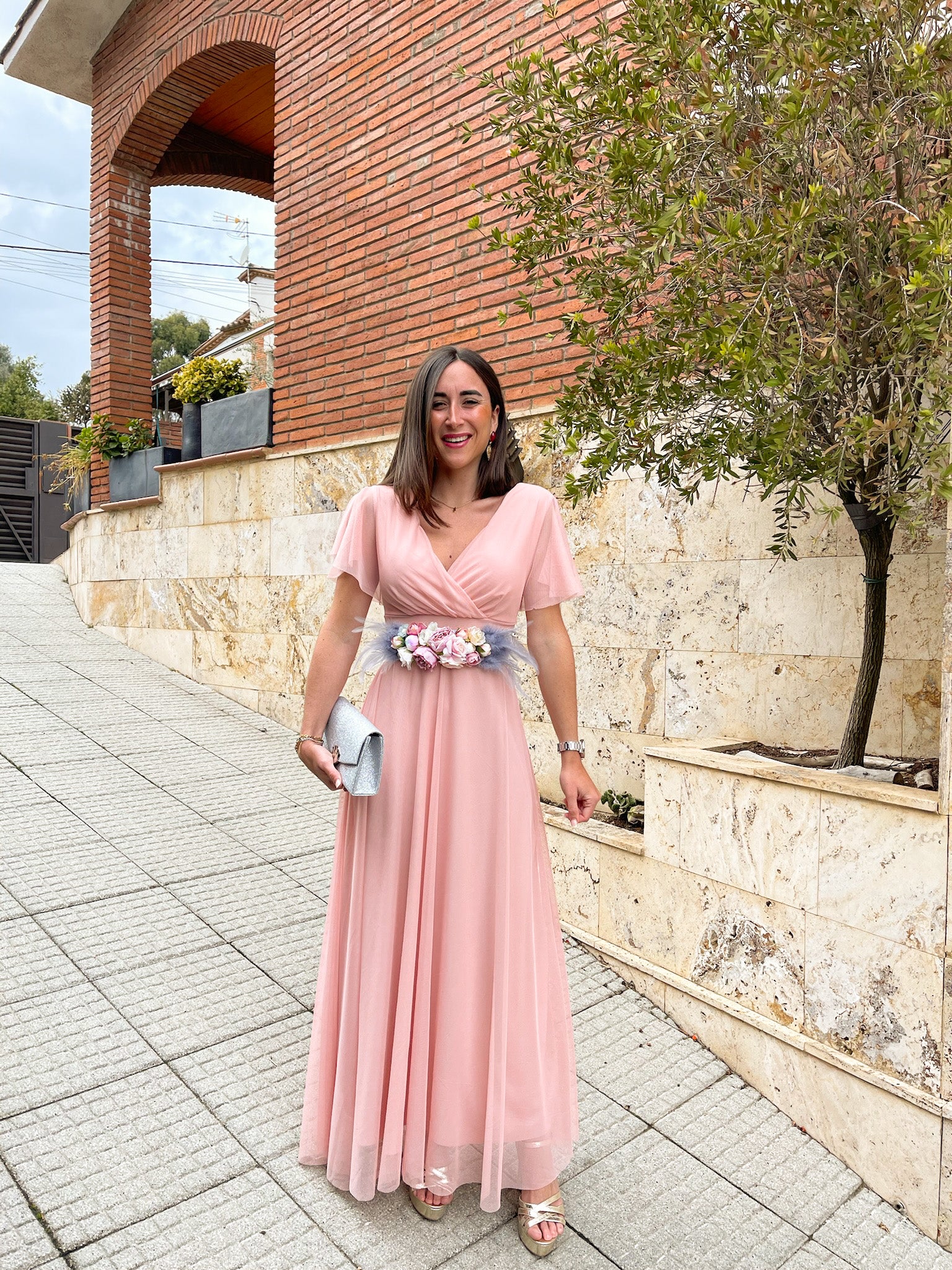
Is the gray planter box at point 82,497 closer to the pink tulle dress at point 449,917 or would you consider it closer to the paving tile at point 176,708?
the paving tile at point 176,708

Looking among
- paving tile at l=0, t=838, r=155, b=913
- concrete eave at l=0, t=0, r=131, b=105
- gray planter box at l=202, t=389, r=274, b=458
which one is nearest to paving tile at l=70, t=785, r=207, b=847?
paving tile at l=0, t=838, r=155, b=913

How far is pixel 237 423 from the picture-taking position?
7402 millimetres

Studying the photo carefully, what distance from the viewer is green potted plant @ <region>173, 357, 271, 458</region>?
7.18m

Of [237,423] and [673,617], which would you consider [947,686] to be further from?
[237,423]

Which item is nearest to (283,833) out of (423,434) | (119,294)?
(423,434)

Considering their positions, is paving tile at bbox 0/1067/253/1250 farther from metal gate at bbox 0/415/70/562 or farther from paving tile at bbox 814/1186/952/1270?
metal gate at bbox 0/415/70/562

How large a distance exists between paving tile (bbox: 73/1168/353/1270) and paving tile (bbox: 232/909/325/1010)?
0.95 meters

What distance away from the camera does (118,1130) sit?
2.48 metres

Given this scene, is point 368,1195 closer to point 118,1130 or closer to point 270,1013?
point 118,1130

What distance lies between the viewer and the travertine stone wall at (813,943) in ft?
8.10

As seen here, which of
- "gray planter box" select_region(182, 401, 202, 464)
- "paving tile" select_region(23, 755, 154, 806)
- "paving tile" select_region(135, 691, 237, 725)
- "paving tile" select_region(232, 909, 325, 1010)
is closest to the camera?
"paving tile" select_region(232, 909, 325, 1010)

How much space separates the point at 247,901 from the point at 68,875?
32.2 inches

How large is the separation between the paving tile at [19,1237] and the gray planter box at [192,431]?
679cm

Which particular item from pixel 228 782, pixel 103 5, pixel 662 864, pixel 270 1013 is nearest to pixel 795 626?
pixel 662 864
